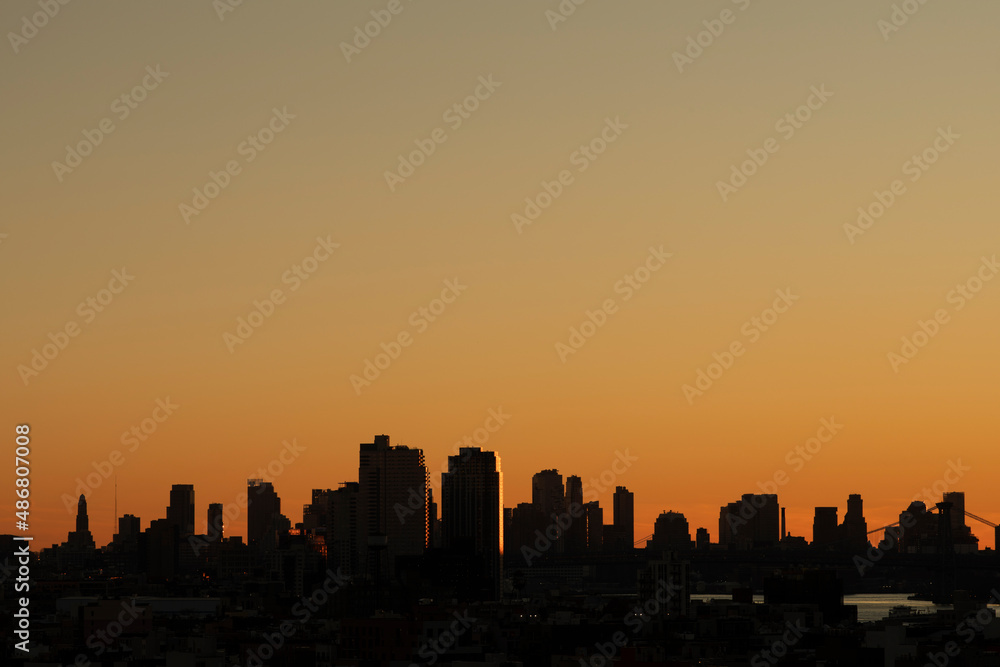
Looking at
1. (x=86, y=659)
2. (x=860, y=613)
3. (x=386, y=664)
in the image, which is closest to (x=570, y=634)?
(x=386, y=664)

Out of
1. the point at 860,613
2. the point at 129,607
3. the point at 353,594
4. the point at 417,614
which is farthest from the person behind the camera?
the point at 860,613

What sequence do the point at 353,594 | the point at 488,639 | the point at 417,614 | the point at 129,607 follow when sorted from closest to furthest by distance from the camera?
the point at 417,614 → the point at 488,639 → the point at 129,607 → the point at 353,594

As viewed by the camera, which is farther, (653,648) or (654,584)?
(654,584)

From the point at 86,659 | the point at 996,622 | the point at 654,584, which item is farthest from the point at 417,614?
the point at 654,584

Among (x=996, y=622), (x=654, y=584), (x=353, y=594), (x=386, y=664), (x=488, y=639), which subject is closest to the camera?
(x=386, y=664)

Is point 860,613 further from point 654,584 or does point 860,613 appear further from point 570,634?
point 570,634

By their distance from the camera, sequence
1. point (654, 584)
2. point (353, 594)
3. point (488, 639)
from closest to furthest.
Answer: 1. point (488, 639)
2. point (353, 594)
3. point (654, 584)

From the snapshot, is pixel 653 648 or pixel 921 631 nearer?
pixel 653 648

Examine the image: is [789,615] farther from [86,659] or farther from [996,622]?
[86,659]
